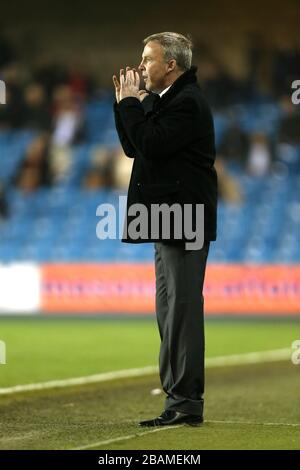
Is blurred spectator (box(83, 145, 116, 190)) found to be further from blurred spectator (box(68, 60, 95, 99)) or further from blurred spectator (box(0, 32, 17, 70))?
blurred spectator (box(0, 32, 17, 70))

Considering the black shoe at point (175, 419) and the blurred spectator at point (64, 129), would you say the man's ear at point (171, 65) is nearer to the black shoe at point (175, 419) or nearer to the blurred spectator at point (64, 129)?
the black shoe at point (175, 419)

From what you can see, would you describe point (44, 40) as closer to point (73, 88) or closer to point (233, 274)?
point (73, 88)

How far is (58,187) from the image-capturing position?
69.8 feet

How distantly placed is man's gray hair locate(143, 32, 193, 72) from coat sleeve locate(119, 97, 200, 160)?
0.24 metres

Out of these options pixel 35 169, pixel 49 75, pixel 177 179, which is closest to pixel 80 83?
pixel 49 75

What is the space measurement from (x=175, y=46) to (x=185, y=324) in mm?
1522

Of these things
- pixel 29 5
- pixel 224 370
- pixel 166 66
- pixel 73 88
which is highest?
pixel 29 5

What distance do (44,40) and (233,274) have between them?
9037mm

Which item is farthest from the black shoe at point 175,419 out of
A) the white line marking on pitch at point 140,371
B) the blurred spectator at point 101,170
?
the blurred spectator at point 101,170

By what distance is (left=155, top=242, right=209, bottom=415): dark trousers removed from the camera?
5.88m

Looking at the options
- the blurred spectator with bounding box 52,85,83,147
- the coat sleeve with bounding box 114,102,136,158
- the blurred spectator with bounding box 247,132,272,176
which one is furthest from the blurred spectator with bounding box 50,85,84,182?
the coat sleeve with bounding box 114,102,136,158

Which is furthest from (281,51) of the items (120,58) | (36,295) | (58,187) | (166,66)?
(166,66)

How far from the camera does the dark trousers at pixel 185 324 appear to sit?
5.88m

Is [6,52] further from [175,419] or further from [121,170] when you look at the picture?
[175,419]
